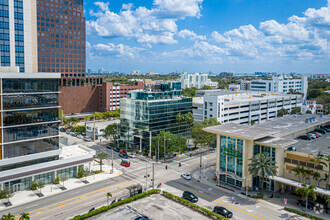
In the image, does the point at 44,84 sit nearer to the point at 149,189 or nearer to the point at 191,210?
the point at 149,189

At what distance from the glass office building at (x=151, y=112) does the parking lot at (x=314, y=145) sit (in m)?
40.3

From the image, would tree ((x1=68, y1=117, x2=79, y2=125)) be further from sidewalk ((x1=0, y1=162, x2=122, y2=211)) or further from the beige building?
the beige building

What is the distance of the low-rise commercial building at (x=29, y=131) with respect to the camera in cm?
5459

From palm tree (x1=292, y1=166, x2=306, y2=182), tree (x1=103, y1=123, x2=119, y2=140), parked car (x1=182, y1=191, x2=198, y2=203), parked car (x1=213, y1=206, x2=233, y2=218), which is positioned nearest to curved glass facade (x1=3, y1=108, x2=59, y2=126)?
parked car (x1=182, y1=191, x2=198, y2=203)

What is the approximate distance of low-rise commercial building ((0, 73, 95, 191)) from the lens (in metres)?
54.6

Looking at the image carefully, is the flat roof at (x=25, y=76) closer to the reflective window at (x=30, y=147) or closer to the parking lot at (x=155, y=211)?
the reflective window at (x=30, y=147)

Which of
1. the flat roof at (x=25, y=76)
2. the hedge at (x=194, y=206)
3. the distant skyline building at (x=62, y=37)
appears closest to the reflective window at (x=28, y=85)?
the flat roof at (x=25, y=76)

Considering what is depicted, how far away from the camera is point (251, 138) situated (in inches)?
2203

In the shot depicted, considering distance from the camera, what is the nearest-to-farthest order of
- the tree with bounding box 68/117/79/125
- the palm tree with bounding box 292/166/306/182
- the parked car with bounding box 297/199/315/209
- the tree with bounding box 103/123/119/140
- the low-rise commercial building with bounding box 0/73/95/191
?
the parked car with bounding box 297/199/315/209
the palm tree with bounding box 292/166/306/182
the low-rise commercial building with bounding box 0/73/95/191
the tree with bounding box 103/123/119/140
the tree with bounding box 68/117/79/125

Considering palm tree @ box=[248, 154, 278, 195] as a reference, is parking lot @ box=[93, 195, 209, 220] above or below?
below

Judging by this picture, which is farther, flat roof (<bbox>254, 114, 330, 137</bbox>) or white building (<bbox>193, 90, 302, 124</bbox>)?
white building (<bbox>193, 90, 302, 124</bbox>)

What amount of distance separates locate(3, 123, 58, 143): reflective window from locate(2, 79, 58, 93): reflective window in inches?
307

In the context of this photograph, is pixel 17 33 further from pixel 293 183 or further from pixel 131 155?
pixel 293 183

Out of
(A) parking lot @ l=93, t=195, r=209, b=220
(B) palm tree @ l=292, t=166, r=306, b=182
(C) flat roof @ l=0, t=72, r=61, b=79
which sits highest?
(C) flat roof @ l=0, t=72, r=61, b=79
